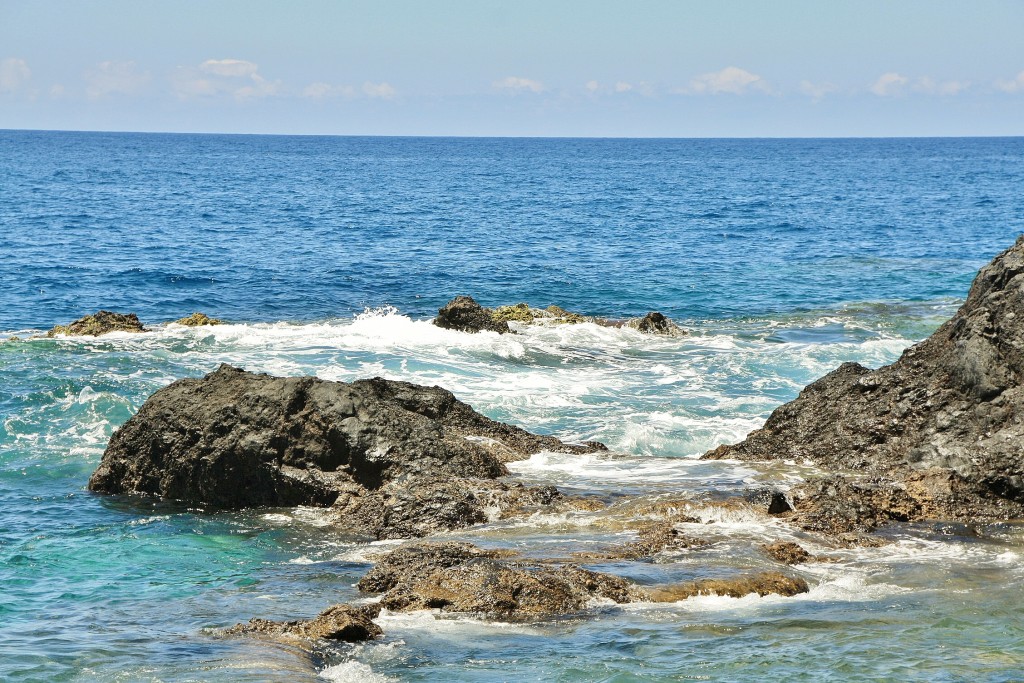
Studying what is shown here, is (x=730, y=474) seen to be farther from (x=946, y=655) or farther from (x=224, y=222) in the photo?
(x=224, y=222)

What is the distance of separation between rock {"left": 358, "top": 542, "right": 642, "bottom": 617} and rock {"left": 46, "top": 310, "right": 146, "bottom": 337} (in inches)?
714

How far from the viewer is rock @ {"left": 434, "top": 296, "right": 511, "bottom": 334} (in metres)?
26.0

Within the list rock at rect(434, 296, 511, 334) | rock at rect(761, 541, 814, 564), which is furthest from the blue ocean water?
rock at rect(434, 296, 511, 334)

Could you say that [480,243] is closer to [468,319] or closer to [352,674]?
[468,319]

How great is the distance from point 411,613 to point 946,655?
4.25 meters

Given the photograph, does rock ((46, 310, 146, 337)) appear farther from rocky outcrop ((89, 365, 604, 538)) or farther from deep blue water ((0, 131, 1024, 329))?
rocky outcrop ((89, 365, 604, 538))

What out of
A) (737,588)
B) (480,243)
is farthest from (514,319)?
(480,243)

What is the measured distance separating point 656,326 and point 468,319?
4.65 meters

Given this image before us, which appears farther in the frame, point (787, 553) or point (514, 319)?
point (514, 319)

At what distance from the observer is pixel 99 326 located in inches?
1022

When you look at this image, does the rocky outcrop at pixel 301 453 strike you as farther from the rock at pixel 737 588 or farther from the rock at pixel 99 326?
the rock at pixel 99 326

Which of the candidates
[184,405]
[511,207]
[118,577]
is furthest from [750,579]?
[511,207]

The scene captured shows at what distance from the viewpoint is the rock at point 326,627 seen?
8.53 m

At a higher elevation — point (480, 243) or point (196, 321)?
point (480, 243)
